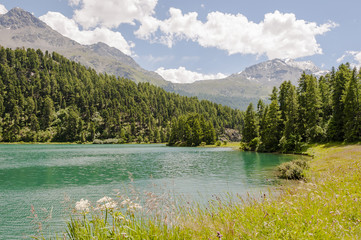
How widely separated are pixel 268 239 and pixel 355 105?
2734 inches

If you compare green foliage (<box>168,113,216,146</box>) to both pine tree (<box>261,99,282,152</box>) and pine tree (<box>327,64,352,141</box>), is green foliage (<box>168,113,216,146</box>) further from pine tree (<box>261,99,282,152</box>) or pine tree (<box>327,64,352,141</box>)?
pine tree (<box>327,64,352,141</box>)


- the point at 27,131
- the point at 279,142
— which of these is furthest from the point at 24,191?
the point at 27,131

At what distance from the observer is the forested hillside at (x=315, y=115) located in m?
61.5

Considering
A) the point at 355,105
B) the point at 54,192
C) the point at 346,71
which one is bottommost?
the point at 54,192

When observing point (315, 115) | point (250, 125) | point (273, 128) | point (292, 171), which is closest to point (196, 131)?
point (250, 125)

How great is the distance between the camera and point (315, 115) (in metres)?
68.0

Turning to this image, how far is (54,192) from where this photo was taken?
26.3 m

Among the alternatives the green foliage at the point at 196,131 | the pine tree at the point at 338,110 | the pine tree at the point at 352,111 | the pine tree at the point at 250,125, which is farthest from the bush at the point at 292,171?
the green foliage at the point at 196,131

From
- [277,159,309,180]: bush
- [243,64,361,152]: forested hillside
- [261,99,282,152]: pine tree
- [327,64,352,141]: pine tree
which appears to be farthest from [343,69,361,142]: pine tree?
[277,159,309,180]: bush

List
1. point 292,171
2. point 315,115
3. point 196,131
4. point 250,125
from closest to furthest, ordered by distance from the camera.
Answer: point 292,171, point 315,115, point 250,125, point 196,131

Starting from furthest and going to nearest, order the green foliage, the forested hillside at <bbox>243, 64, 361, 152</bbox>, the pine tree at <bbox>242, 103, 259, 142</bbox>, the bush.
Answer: the green foliage
the pine tree at <bbox>242, 103, 259, 142</bbox>
the forested hillside at <bbox>243, 64, 361, 152</bbox>
the bush

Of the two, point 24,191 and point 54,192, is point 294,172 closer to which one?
point 54,192

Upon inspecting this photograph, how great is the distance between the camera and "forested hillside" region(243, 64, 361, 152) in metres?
61.5

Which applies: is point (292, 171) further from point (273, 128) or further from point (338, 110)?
point (273, 128)
